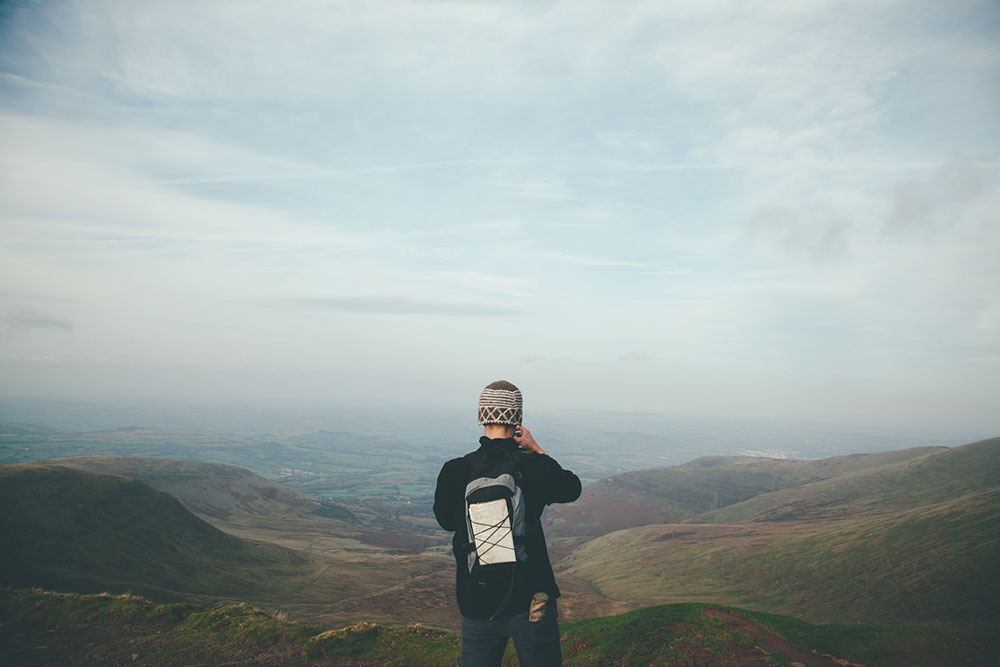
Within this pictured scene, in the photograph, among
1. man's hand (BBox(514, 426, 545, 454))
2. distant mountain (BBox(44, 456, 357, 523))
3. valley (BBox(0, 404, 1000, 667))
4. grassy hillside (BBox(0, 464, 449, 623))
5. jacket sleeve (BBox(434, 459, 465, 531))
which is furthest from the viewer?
distant mountain (BBox(44, 456, 357, 523))

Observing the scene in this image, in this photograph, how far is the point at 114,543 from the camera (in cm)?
5959

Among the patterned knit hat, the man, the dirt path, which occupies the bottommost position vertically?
the dirt path

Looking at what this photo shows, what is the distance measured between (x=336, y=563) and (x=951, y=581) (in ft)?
286

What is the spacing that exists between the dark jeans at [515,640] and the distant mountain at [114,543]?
48.5 metres

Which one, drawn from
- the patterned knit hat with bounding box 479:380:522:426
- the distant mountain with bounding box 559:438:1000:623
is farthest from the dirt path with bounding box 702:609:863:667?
the distant mountain with bounding box 559:438:1000:623

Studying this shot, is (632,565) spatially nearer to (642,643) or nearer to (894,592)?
(894,592)

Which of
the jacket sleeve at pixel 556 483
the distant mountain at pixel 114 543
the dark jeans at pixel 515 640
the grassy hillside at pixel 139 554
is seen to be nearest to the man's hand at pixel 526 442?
the jacket sleeve at pixel 556 483

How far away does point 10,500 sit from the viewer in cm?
5591

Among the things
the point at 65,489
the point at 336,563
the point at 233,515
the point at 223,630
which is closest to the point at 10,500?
the point at 65,489

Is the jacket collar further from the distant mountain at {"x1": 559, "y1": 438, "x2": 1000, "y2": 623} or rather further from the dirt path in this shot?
the distant mountain at {"x1": 559, "y1": 438, "x2": 1000, "y2": 623}

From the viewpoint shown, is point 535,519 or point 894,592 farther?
point 894,592

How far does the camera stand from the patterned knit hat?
579 cm

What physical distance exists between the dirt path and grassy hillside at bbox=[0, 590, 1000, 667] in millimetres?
60

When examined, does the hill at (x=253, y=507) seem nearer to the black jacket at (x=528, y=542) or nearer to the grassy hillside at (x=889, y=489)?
the grassy hillside at (x=889, y=489)
